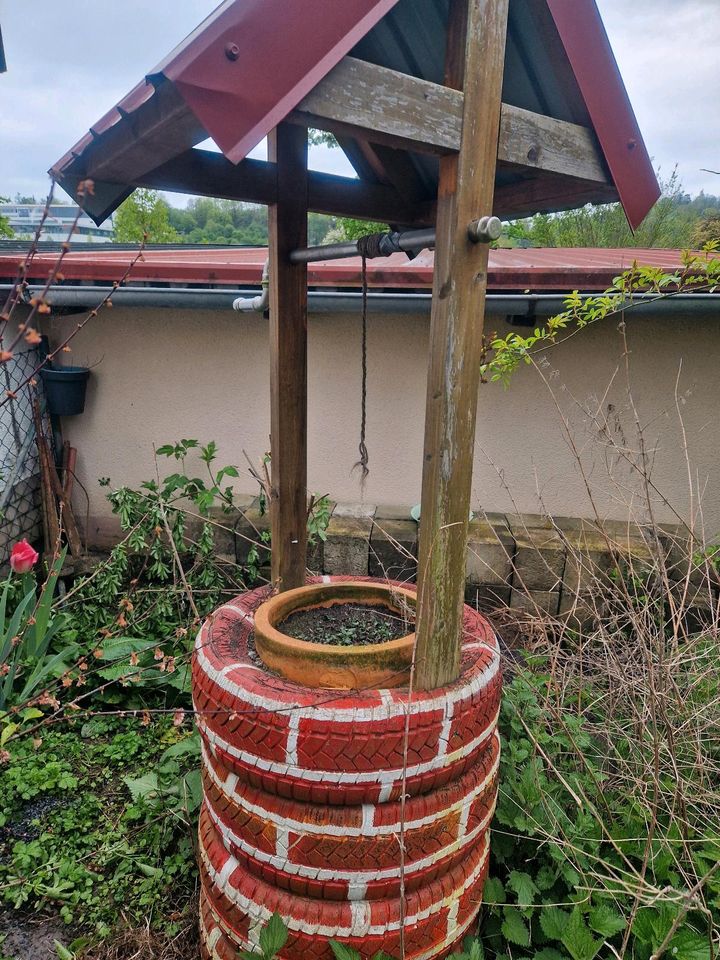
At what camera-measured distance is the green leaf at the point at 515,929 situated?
1.68 meters

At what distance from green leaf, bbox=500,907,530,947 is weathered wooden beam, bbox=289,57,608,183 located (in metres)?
2.11

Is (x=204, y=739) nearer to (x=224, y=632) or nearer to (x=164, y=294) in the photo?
(x=224, y=632)

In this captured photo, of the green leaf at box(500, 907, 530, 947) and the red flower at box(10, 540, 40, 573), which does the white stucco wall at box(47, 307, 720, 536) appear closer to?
the red flower at box(10, 540, 40, 573)

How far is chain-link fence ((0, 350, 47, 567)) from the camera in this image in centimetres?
379

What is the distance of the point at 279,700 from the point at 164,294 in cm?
277

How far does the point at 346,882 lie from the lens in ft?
4.83

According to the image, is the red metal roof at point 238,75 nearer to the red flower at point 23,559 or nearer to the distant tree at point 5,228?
the red flower at point 23,559

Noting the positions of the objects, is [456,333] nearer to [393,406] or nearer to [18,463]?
[393,406]

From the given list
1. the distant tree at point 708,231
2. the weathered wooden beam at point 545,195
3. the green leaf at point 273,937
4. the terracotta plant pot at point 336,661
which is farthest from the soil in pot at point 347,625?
the distant tree at point 708,231

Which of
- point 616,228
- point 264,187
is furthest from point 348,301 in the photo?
point 616,228

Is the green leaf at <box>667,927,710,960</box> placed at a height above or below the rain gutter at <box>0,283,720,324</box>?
below

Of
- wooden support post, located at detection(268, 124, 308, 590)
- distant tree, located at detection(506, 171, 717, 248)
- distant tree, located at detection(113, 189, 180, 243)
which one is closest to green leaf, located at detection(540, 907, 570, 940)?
wooden support post, located at detection(268, 124, 308, 590)

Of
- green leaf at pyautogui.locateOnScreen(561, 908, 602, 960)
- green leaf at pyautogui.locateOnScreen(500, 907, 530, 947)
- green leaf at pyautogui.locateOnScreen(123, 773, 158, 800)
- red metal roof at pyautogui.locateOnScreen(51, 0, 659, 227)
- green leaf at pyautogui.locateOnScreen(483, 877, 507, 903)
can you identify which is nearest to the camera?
red metal roof at pyautogui.locateOnScreen(51, 0, 659, 227)

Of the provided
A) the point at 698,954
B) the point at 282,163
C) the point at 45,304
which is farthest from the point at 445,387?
the point at 698,954
